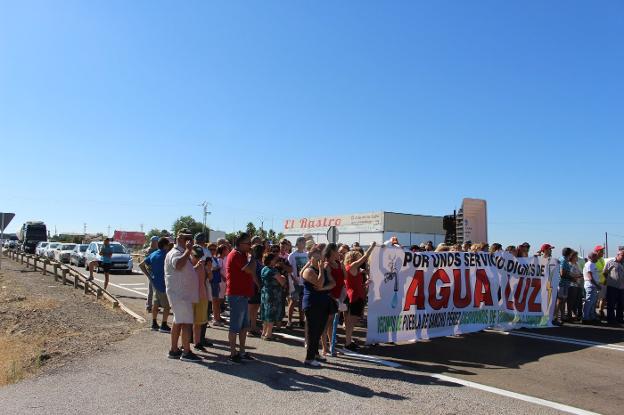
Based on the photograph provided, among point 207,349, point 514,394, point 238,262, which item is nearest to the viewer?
point 514,394

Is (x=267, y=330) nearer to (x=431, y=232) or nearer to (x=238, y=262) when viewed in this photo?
(x=238, y=262)

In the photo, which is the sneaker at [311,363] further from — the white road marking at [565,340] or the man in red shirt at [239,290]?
the white road marking at [565,340]

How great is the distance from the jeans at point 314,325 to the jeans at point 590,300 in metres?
8.54

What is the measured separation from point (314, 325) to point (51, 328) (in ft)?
20.1

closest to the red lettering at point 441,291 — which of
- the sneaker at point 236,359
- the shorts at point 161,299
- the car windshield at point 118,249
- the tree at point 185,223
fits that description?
the sneaker at point 236,359

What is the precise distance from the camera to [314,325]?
7121 mm

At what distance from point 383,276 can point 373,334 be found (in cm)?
101

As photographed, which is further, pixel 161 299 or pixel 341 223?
pixel 341 223

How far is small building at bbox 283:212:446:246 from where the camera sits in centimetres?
5144

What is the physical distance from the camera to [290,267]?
33.5 feet

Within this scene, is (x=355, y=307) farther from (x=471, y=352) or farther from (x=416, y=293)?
(x=471, y=352)

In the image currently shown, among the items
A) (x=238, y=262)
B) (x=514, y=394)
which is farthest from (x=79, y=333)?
(x=514, y=394)

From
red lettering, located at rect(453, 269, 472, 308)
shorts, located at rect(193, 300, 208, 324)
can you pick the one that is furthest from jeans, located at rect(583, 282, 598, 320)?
shorts, located at rect(193, 300, 208, 324)

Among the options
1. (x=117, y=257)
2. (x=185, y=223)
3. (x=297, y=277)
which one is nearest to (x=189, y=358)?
(x=297, y=277)
